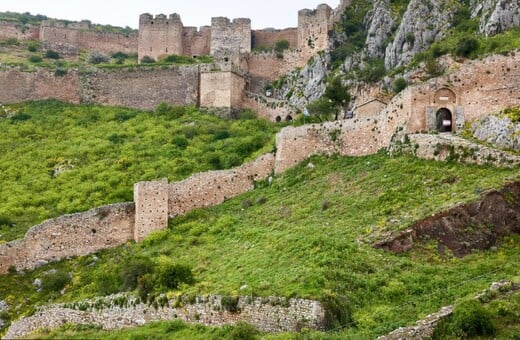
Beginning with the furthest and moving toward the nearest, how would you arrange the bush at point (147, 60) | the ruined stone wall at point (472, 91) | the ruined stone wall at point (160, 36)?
the ruined stone wall at point (160, 36) → the bush at point (147, 60) → the ruined stone wall at point (472, 91)

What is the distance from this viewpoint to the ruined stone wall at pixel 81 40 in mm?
65562

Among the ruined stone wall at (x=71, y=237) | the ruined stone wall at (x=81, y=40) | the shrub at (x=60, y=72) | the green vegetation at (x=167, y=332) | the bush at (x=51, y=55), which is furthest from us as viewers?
the ruined stone wall at (x=81, y=40)

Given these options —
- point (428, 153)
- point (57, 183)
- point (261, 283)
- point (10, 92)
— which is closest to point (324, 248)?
point (261, 283)

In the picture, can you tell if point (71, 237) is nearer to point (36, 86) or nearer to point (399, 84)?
point (399, 84)

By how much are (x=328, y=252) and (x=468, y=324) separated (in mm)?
5640

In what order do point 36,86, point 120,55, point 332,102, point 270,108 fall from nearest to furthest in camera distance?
1. point 332,102
2. point 270,108
3. point 36,86
4. point 120,55

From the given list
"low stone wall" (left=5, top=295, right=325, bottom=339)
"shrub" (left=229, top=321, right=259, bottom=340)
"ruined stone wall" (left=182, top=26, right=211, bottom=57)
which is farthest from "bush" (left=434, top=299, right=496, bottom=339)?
"ruined stone wall" (left=182, top=26, right=211, bottom=57)

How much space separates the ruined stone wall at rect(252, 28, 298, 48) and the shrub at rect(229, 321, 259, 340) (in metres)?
38.8

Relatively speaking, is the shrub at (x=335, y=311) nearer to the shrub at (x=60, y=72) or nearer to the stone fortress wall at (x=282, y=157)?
the stone fortress wall at (x=282, y=157)

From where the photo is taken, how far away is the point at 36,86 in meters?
53.9

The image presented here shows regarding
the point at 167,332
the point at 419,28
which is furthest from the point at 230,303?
the point at 419,28

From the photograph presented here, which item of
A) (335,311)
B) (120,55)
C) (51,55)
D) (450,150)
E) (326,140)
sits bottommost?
(335,311)

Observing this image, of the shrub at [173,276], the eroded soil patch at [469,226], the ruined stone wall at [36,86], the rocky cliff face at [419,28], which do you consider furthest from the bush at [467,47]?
the ruined stone wall at [36,86]

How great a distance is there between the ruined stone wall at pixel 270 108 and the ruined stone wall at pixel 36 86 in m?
12.0
